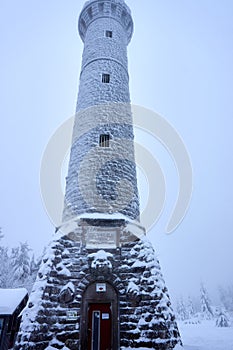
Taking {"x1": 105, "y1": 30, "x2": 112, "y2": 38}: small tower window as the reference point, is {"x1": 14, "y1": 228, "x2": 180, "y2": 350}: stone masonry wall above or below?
below

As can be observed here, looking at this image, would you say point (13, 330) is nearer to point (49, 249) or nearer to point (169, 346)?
point (49, 249)

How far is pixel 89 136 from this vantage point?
11164 millimetres

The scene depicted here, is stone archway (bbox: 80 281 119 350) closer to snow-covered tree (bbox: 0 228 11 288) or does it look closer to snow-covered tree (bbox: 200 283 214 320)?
snow-covered tree (bbox: 0 228 11 288)

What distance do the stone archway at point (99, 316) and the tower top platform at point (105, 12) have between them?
631 inches

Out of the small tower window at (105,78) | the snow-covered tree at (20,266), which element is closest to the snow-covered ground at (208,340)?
the small tower window at (105,78)

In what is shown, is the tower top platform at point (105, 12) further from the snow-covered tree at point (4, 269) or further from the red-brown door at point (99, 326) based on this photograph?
the snow-covered tree at point (4, 269)

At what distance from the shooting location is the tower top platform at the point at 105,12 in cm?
1612

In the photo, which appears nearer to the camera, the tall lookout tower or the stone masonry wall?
the stone masonry wall

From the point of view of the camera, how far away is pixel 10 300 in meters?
10.7

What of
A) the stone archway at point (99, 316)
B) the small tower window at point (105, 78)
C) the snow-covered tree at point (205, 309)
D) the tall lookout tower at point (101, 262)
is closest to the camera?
the tall lookout tower at point (101, 262)

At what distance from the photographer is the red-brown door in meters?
7.16

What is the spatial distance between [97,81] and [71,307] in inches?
404

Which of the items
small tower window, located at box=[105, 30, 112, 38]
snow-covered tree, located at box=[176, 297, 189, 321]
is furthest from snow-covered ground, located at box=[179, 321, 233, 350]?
snow-covered tree, located at box=[176, 297, 189, 321]

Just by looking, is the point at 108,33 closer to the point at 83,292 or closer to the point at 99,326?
the point at 83,292
